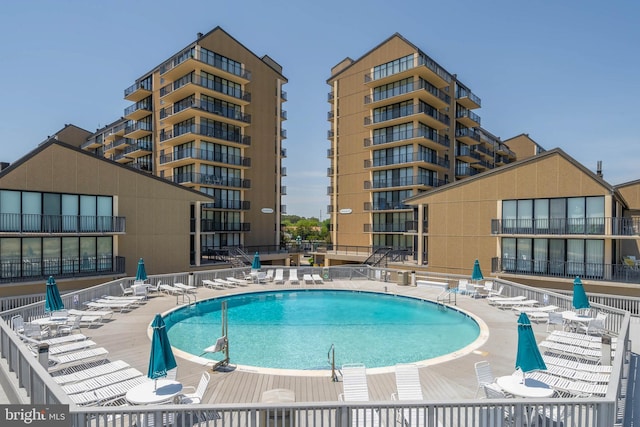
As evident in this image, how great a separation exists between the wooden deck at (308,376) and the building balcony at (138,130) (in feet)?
102

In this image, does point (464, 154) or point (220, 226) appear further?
point (464, 154)

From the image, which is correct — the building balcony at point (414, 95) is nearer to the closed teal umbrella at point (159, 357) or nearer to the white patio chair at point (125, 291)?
the white patio chair at point (125, 291)

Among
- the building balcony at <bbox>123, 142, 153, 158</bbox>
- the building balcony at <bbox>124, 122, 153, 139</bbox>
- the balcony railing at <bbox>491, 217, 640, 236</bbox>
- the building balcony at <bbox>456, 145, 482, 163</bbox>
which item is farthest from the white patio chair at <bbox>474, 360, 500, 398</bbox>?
the building balcony at <bbox>124, 122, 153, 139</bbox>

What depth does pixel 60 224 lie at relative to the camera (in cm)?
2089

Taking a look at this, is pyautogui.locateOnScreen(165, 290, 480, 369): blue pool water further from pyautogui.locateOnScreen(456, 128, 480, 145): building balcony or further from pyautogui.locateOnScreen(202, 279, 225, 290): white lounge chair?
pyautogui.locateOnScreen(456, 128, 480, 145): building balcony

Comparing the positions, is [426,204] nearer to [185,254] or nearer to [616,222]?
[616,222]

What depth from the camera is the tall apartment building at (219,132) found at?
3572 centimetres

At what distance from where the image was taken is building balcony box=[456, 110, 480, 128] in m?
42.5

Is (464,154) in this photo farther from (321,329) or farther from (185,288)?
(185,288)

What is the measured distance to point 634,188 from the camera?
28.7m

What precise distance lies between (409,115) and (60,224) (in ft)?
100

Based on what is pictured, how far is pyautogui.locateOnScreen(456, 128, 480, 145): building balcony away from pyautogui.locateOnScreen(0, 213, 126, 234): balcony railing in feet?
121

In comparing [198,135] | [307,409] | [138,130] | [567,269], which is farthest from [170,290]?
[138,130]

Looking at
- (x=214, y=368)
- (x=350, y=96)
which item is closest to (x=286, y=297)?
(x=214, y=368)
